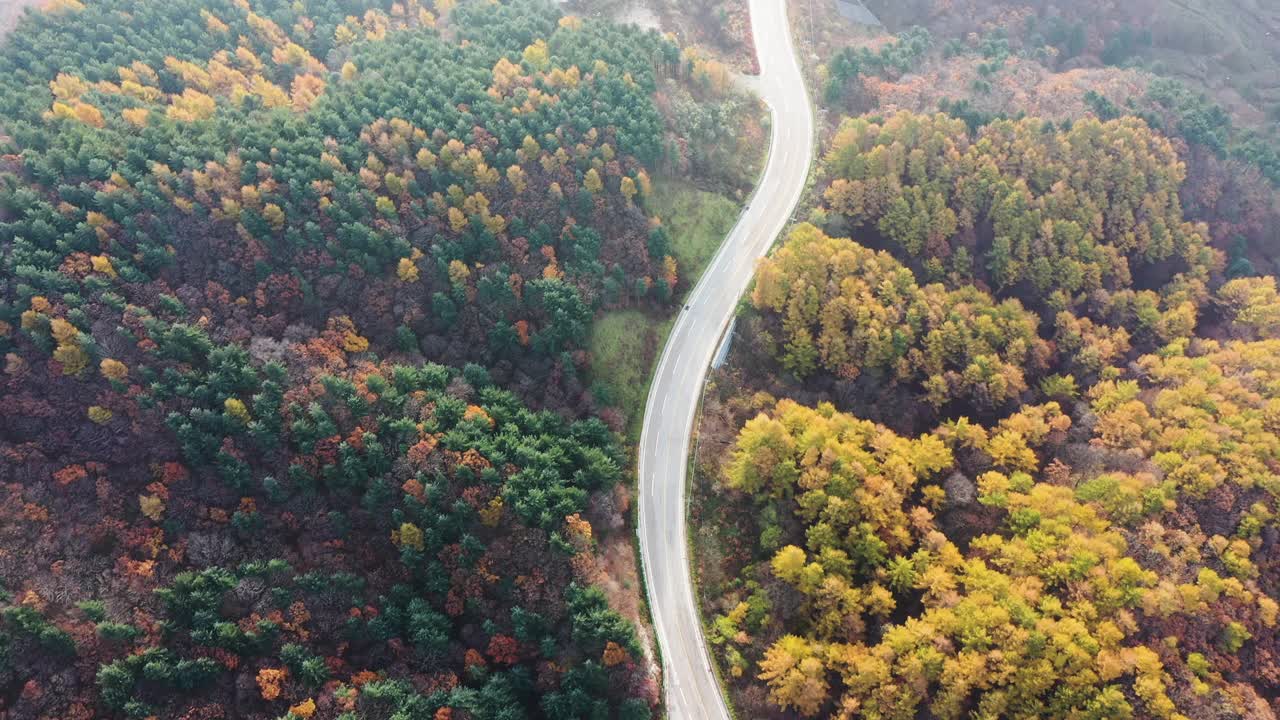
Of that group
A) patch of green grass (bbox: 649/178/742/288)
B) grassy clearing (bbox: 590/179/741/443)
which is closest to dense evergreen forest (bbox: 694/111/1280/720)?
grassy clearing (bbox: 590/179/741/443)

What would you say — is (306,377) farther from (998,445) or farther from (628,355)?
(998,445)

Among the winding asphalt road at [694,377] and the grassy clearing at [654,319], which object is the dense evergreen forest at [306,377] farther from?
the winding asphalt road at [694,377]

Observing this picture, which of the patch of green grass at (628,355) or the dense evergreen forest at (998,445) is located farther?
the patch of green grass at (628,355)

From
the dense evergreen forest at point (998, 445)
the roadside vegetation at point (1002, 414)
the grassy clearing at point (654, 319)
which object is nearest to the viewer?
the dense evergreen forest at point (998, 445)

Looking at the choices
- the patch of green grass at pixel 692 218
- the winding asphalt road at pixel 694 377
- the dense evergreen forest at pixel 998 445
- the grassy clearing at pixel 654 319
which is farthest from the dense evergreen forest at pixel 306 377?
the dense evergreen forest at pixel 998 445

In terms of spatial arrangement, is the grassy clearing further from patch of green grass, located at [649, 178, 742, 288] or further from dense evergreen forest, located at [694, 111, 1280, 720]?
dense evergreen forest, located at [694, 111, 1280, 720]

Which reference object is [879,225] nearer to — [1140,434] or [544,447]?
[1140,434]
